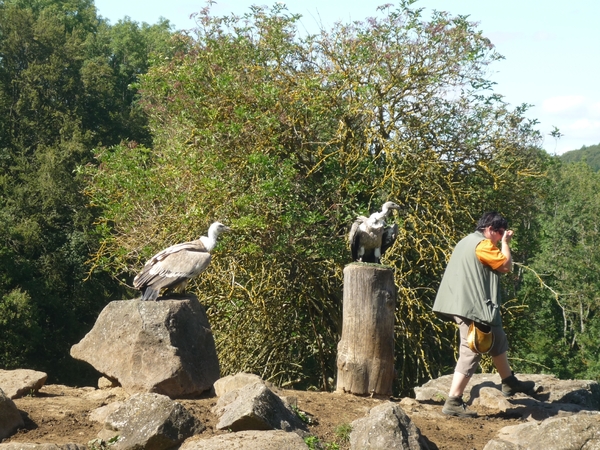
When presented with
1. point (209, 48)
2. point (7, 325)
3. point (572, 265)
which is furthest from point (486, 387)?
point (572, 265)

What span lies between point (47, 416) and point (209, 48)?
8420 mm

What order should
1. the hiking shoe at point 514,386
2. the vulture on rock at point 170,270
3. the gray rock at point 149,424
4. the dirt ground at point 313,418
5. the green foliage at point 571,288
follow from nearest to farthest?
the gray rock at point 149,424, the dirt ground at point 313,418, the hiking shoe at point 514,386, the vulture on rock at point 170,270, the green foliage at point 571,288

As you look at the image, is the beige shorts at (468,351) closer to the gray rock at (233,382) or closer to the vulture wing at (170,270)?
the gray rock at (233,382)

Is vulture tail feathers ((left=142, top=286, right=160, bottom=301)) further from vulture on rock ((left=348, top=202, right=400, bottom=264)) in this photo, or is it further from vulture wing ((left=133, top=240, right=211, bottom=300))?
vulture on rock ((left=348, top=202, right=400, bottom=264))

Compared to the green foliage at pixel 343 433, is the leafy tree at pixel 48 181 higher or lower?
higher

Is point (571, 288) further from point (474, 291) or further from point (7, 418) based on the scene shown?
point (7, 418)

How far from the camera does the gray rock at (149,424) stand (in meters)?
6.21

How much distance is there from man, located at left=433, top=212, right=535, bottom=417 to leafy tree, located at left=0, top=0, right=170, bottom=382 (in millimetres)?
12887

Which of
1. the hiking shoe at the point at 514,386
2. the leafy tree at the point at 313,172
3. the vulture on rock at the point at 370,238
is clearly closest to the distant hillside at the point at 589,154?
the leafy tree at the point at 313,172

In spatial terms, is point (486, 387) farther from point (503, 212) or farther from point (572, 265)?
point (572, 265)

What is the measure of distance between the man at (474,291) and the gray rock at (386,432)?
1.18 m

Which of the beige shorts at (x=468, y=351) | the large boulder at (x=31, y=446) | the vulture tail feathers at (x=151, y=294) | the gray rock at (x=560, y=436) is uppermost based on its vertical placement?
the vulture tail feathers at (x=151, y=294)

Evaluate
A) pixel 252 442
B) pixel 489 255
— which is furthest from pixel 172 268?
pixel 489 255

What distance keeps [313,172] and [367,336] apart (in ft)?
19.3
